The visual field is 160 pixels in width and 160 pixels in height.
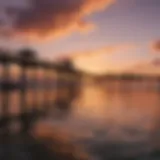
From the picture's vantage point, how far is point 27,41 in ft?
3.24

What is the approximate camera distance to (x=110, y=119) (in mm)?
990

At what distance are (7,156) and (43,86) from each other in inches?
10.4

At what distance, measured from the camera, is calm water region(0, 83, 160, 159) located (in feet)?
3.18

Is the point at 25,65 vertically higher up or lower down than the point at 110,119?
→ higher up

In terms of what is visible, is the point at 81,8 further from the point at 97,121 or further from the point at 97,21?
the point at 97,121

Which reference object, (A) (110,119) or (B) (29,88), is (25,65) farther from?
(A) (110,119)

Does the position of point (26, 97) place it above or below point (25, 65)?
below

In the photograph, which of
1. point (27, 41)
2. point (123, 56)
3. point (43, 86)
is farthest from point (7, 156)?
point (123, 56)

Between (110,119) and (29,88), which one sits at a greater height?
(29,88)

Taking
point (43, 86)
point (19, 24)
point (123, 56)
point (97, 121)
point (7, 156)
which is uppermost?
point (19, 24)

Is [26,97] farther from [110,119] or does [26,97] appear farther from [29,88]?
[110,119]

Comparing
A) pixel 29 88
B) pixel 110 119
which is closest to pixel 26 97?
pixel 29 88

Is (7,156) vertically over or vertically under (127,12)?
under

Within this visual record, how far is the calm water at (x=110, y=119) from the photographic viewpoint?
971mm
